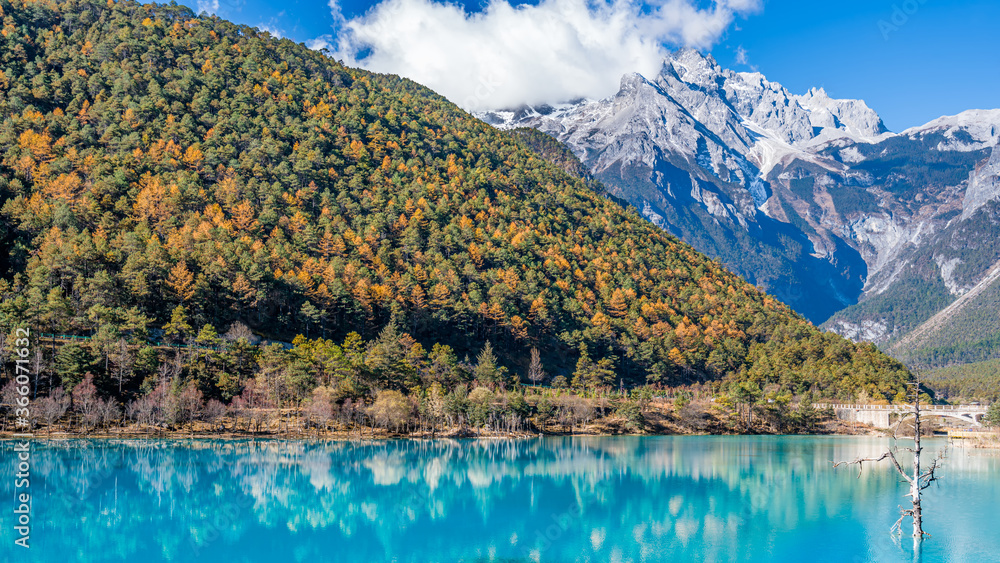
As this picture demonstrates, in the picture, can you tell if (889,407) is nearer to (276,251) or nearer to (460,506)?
(460,506)

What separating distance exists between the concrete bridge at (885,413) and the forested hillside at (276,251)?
973cm

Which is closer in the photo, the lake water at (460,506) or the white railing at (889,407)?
the lake water at (460,506)

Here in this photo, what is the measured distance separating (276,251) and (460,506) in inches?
3399

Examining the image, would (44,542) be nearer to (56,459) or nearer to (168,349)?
(56,459)

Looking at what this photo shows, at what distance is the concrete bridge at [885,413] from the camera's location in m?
136

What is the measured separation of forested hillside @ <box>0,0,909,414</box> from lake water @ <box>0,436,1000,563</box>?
80.9 feet

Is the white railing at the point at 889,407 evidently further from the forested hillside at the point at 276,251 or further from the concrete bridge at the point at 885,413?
the forested hillside at the point at 276,251

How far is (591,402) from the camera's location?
12188cm

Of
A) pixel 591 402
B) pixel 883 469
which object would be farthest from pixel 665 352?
pixel 883 469

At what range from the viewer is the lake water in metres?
42.2

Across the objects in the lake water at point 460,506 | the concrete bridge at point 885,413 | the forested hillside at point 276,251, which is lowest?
the lake water at point 460,506

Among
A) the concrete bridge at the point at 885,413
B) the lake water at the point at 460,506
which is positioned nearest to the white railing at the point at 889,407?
the concrete bridge at the point at 885,413

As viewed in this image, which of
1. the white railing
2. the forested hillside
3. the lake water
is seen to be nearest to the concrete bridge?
the white railing

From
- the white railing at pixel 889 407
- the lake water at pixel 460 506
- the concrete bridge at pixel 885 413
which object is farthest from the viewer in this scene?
the white railing at pixel 889 407
